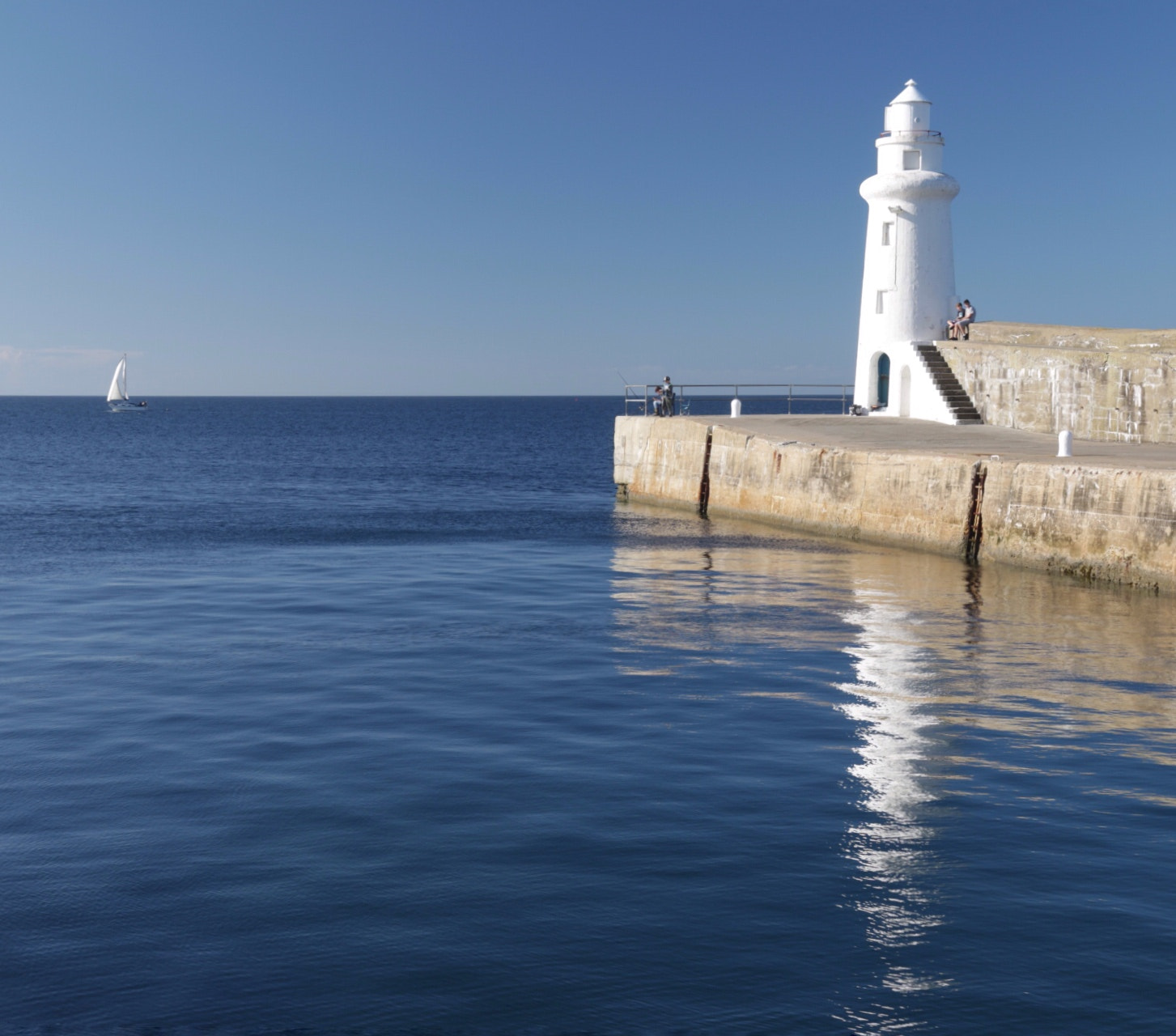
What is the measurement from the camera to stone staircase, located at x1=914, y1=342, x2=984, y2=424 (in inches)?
1259

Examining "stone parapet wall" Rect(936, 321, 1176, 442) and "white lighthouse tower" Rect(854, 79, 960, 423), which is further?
"white lighthouse tower" Rect(854, 79, 960, 423)

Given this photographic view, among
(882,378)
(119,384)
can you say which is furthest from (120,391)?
(882,378)

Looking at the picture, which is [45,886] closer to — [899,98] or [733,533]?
[733,533]

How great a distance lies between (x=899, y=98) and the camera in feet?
119

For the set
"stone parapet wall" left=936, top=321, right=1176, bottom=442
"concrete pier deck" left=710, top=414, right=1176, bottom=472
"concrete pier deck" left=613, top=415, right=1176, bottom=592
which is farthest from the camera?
"stone parapet wall" left=936, top=321, right=1176, bottom=442

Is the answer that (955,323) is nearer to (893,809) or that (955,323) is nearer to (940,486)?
(940,486)

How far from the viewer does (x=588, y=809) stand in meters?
8.95

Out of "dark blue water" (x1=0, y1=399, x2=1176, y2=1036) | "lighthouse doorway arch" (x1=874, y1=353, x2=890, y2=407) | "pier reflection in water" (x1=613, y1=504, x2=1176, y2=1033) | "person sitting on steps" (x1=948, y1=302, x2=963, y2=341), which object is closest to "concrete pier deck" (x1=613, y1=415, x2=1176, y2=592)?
"pier reflection in water" (x1=613, y1=504, x2=1176, y2=1033)

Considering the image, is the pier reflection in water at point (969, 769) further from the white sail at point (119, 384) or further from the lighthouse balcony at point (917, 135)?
the white sail at point (119, 384)

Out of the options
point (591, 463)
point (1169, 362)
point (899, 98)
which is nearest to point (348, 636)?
point (1169, 362)

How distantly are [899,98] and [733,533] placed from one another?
54.1ft

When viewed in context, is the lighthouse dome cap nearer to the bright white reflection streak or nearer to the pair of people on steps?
the pair of people on steps

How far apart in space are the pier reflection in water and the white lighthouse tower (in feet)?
54.1

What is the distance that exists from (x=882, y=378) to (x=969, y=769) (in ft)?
92.7
